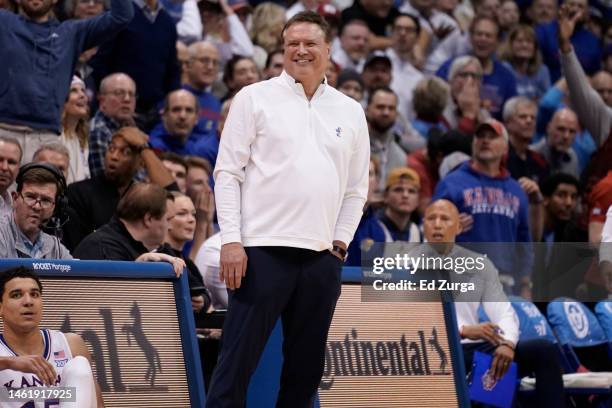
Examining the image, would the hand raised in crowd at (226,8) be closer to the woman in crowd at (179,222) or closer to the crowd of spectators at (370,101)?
the crowd of spectators at (370,101)

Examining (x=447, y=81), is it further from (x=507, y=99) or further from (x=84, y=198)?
(x=84, y=198)

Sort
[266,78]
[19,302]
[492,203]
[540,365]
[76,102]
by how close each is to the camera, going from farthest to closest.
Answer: [266,78], [492,203], [76,102], [540,365], [19,302]

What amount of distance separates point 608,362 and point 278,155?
4806mm

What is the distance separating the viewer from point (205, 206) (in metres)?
9.80

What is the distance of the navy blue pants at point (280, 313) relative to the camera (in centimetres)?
565

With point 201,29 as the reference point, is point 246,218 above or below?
below

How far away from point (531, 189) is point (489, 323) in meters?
2.90

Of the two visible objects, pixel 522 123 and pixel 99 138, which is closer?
pixel 99 138

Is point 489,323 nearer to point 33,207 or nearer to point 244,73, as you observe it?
point 33,207

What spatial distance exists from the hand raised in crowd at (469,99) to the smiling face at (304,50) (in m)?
6.76

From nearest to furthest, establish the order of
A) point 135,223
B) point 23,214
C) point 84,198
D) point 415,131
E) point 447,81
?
point 23,214
point 135,223
point 84,198
point 415,131
point 447,81

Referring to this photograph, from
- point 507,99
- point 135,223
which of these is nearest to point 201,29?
point 507,99

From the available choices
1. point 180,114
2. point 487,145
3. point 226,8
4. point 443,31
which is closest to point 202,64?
point 180,114

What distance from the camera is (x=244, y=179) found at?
5777mm
